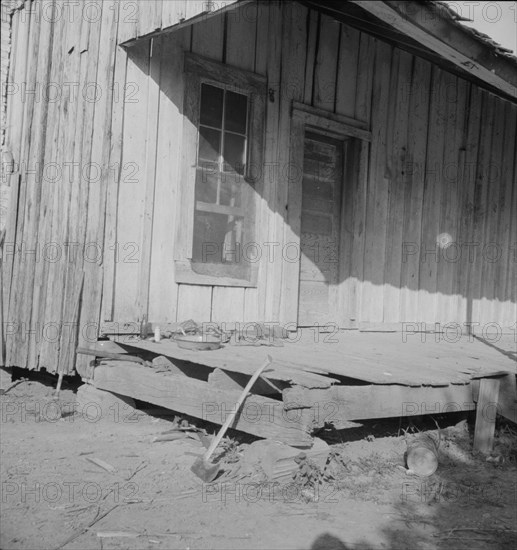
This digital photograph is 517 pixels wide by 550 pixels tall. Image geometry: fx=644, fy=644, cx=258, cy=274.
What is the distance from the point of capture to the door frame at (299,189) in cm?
700

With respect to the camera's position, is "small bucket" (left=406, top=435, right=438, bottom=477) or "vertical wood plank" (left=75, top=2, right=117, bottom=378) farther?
"vertical wood plank" (left=75, top=2, right=117, bottom=378)

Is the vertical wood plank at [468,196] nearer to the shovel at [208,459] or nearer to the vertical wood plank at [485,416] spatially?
the vertical wood plank at [485,416]

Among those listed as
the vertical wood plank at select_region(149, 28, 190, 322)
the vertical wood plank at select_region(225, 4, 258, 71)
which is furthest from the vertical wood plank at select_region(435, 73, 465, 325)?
the vertical wood plank at select_region(149, 28, 190, 322)

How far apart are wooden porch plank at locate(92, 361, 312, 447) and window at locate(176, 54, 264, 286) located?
1159mm

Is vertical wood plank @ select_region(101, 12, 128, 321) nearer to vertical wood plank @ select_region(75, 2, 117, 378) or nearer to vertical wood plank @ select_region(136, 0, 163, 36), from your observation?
vertical wood plank @ select_region(75, 2, 117, 378)

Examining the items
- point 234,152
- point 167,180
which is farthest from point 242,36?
point 167,180

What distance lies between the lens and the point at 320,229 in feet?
25.1

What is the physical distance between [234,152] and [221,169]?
10.6 inches

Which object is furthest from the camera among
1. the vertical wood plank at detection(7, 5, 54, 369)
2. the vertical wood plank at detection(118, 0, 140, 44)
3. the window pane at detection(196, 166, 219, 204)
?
the vertical wood plank at detection(7, 5, 54, 369)

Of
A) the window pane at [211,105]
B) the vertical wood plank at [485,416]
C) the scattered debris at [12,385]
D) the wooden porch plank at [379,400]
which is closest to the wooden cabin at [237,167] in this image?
the window pane at [211,105]

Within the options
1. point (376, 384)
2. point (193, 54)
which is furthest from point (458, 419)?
point (193, 54)

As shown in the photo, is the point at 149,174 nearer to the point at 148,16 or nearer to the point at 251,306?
the point at 148,16

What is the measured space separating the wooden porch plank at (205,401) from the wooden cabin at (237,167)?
0.47 metres

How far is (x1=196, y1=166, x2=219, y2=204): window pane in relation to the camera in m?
6.35
